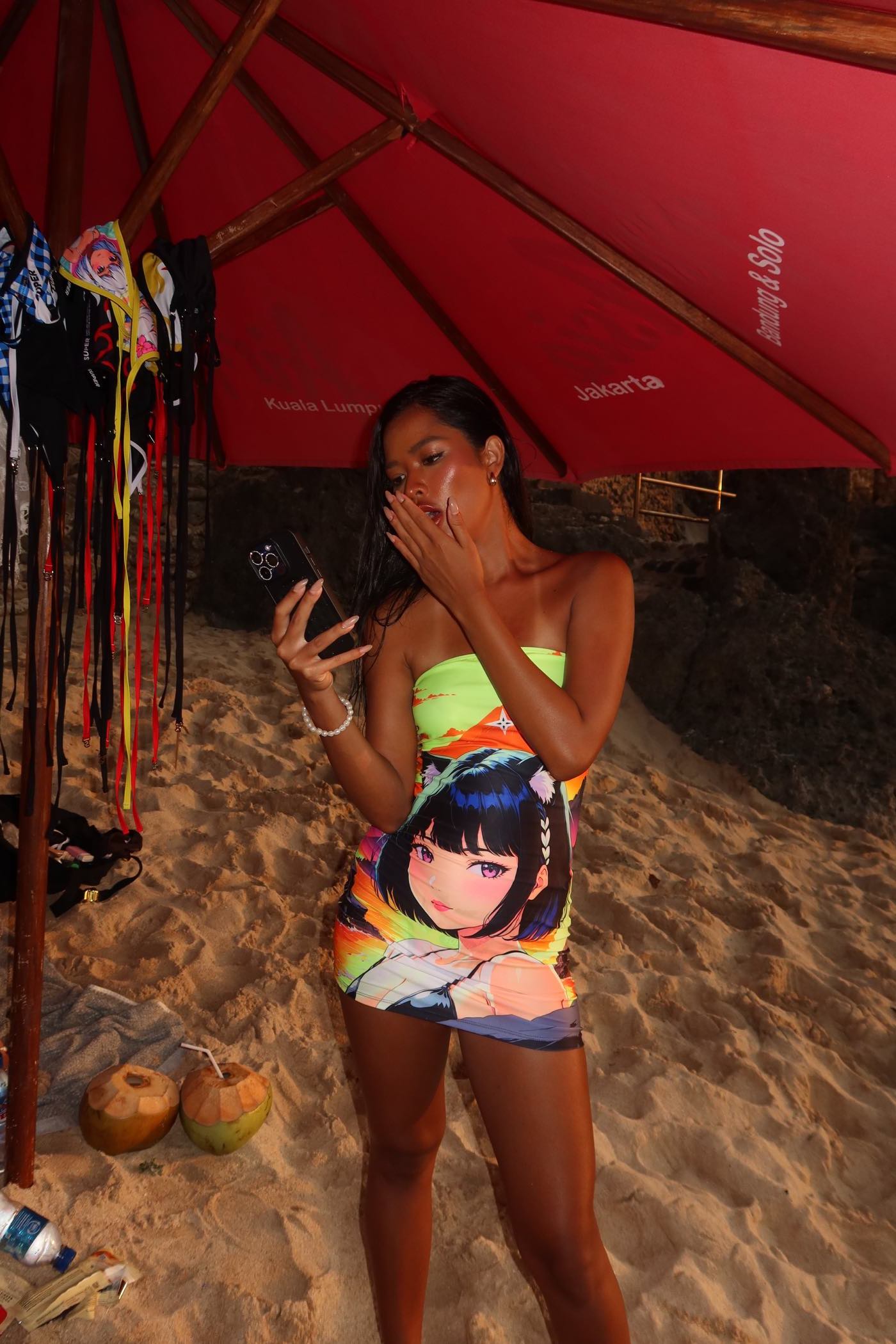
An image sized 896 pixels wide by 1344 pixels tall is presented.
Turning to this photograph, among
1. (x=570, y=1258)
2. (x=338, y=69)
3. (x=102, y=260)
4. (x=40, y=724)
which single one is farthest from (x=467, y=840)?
(x=338, y=69)

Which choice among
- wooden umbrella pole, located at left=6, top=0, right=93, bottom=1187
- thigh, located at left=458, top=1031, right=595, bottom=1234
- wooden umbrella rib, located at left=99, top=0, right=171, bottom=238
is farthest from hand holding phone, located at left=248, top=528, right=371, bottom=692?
wooden umbrella rib, located at left=99, top=0, right=171, bottom=238

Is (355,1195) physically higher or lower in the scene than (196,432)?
lower

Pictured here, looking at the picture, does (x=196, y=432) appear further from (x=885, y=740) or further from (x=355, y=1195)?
(x=885, y=740)

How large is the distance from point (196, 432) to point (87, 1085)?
80.3 inches

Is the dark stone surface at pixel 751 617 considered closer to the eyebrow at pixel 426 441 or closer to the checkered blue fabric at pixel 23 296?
the eyebrow at pixel 426 441

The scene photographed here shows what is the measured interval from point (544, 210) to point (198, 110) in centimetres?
73

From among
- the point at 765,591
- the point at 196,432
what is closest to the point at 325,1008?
the point at 196,432

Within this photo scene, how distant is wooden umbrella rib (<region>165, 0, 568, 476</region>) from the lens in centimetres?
205

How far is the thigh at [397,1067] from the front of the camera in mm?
1548

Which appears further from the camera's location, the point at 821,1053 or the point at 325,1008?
the point at 821,1053

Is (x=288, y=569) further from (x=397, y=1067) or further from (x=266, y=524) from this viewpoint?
(x=266, y=524)

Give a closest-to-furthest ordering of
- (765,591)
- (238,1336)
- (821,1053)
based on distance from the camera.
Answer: (238,1336)
(821,1053)
(765,591)

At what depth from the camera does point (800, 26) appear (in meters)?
1.08

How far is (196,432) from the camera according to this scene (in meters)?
3.11
